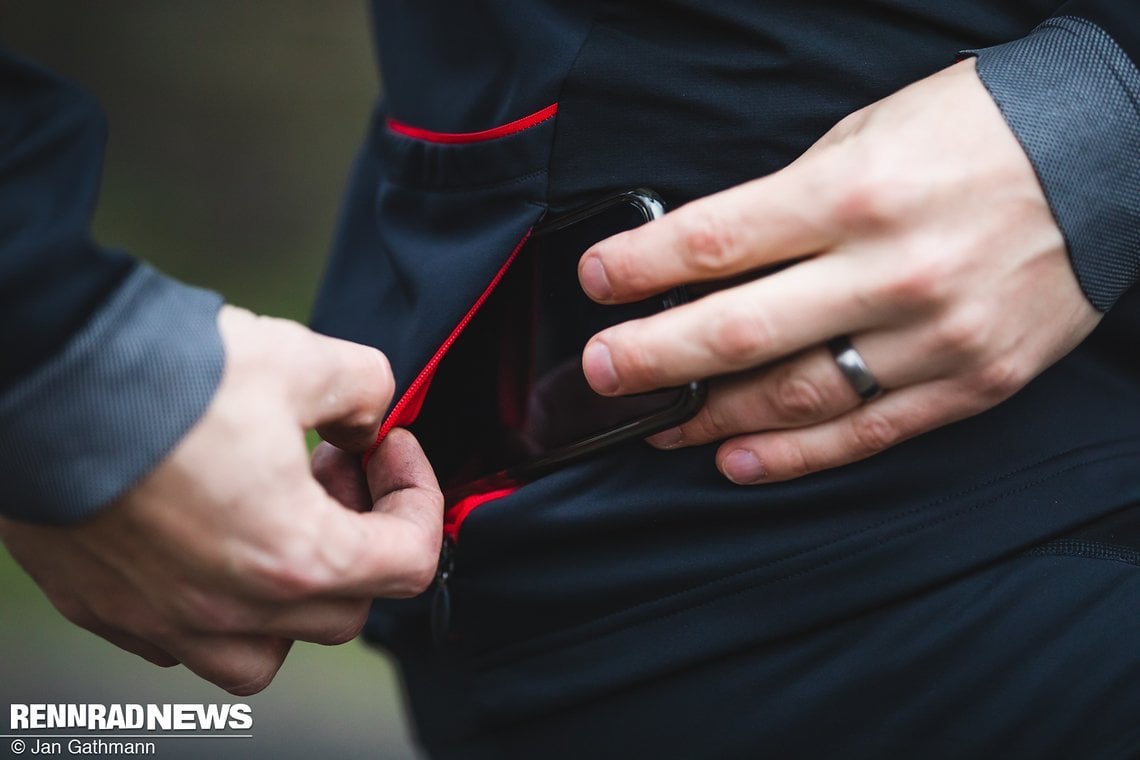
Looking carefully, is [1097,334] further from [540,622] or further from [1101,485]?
[540,622]

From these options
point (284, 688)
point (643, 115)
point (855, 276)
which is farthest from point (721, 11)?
point (284, 688)

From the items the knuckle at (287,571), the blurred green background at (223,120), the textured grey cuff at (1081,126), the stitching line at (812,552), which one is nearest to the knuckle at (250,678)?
the knuckle at (287,571)

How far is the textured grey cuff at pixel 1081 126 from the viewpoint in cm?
57

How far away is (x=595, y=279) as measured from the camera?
641 mm

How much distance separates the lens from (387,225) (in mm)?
798

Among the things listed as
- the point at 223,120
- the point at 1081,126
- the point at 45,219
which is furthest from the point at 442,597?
the point at 223,120

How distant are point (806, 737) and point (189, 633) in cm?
43

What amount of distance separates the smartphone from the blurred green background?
2481 millimetres

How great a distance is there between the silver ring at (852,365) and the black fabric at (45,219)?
1.37ft

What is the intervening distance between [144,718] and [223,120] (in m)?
2.83

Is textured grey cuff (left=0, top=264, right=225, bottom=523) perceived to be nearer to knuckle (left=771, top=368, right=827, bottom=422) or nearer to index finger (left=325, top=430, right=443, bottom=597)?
index finger (left=325, top=430, right=443, bottom=597)

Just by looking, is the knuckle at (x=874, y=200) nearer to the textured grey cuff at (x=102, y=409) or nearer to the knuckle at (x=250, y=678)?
the textured grey cuff at (x=102, y=409)

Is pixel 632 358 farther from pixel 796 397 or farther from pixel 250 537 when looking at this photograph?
pixel 250 537

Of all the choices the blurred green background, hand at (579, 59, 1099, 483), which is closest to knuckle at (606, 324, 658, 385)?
hand at (579, 59, 1099, 483)
